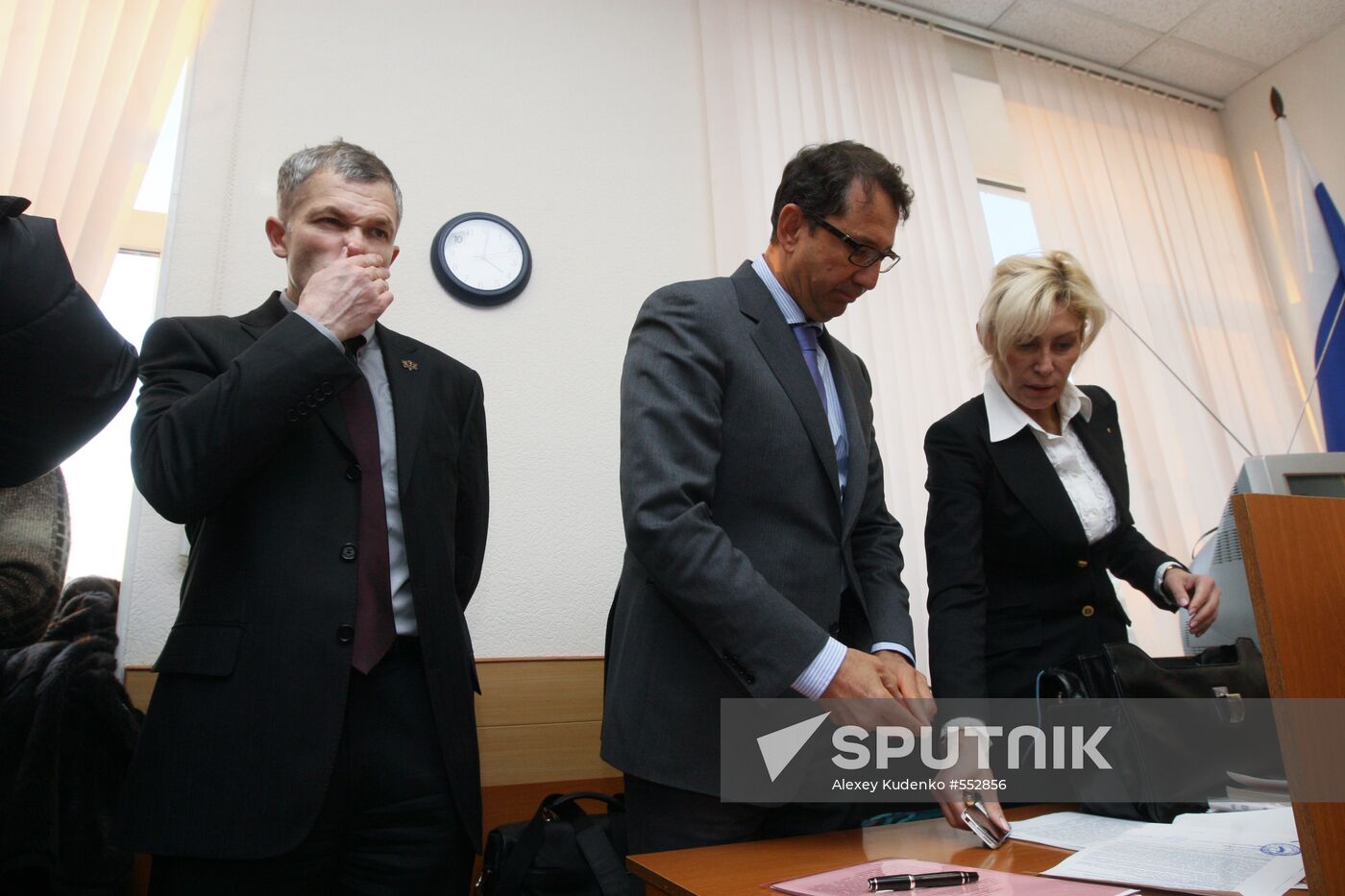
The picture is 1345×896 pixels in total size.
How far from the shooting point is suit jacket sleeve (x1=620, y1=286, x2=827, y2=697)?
1035 millimetres

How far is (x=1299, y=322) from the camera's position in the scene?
13.1 feet

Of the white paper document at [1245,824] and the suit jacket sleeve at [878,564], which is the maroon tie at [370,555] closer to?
the suit jacket sleeve at [878,564]

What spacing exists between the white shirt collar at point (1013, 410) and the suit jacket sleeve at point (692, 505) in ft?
2.39

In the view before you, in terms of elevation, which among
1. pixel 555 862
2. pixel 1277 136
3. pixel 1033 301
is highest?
pixel 1277 136

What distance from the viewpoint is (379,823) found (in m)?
1.09

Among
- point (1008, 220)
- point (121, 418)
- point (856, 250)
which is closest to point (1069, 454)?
point (856, 250)

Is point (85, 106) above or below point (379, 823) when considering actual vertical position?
above

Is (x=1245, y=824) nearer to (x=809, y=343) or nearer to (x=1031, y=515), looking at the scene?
(x=1031, y=515)

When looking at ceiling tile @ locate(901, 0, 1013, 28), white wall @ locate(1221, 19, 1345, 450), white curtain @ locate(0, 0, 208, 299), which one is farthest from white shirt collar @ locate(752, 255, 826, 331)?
white wall @ locate(1221, 19, 1345, 450)

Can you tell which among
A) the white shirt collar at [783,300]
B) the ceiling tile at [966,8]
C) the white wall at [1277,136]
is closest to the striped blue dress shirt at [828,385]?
the white shirt collar at [783,300]

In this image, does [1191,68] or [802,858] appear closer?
[802,858]

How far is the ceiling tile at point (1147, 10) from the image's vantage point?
3.71 m

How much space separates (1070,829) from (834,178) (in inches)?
37.1

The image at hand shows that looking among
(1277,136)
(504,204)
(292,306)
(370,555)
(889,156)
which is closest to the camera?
(370,555)
